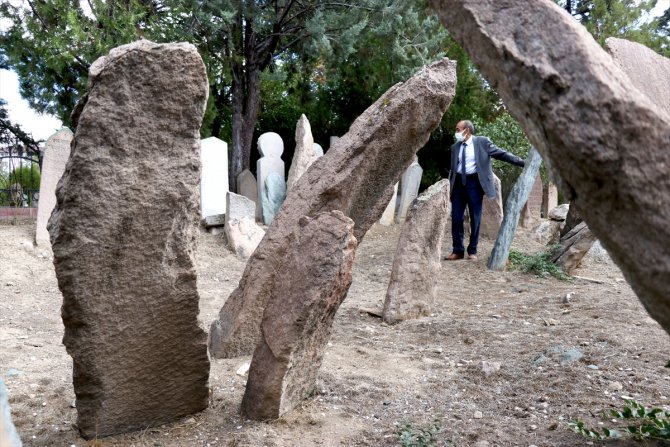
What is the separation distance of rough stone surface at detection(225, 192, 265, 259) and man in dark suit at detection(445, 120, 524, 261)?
8.60 ft

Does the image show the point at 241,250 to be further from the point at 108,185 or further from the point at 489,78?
the point at 489,78

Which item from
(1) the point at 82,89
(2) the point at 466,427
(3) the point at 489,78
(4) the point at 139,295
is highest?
(1) the point at 82,89

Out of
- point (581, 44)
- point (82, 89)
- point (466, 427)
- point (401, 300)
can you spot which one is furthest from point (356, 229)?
point (82, 89)

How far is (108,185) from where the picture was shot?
8.16 ft

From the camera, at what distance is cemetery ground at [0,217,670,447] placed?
267 cm

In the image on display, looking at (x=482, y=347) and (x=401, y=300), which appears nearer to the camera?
(x=482, y=347)

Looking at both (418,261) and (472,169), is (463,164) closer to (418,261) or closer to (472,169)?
(472,169)

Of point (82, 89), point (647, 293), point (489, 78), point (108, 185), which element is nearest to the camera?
point (647, 293)

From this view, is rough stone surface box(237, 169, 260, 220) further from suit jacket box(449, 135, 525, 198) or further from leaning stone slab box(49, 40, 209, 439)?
Answer: leaning stone slab box(49, 40, 209, 439)

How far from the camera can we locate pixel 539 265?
271 inches

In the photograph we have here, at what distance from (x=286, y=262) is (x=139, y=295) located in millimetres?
647

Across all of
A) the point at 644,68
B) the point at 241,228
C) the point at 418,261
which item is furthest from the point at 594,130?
the point at 241,228

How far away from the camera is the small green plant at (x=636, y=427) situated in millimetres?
2312

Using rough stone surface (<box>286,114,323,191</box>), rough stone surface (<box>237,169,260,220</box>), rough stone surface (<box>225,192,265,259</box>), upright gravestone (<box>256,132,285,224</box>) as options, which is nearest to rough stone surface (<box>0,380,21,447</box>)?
rough stone surface (<box>225,192,265,259</box>)
